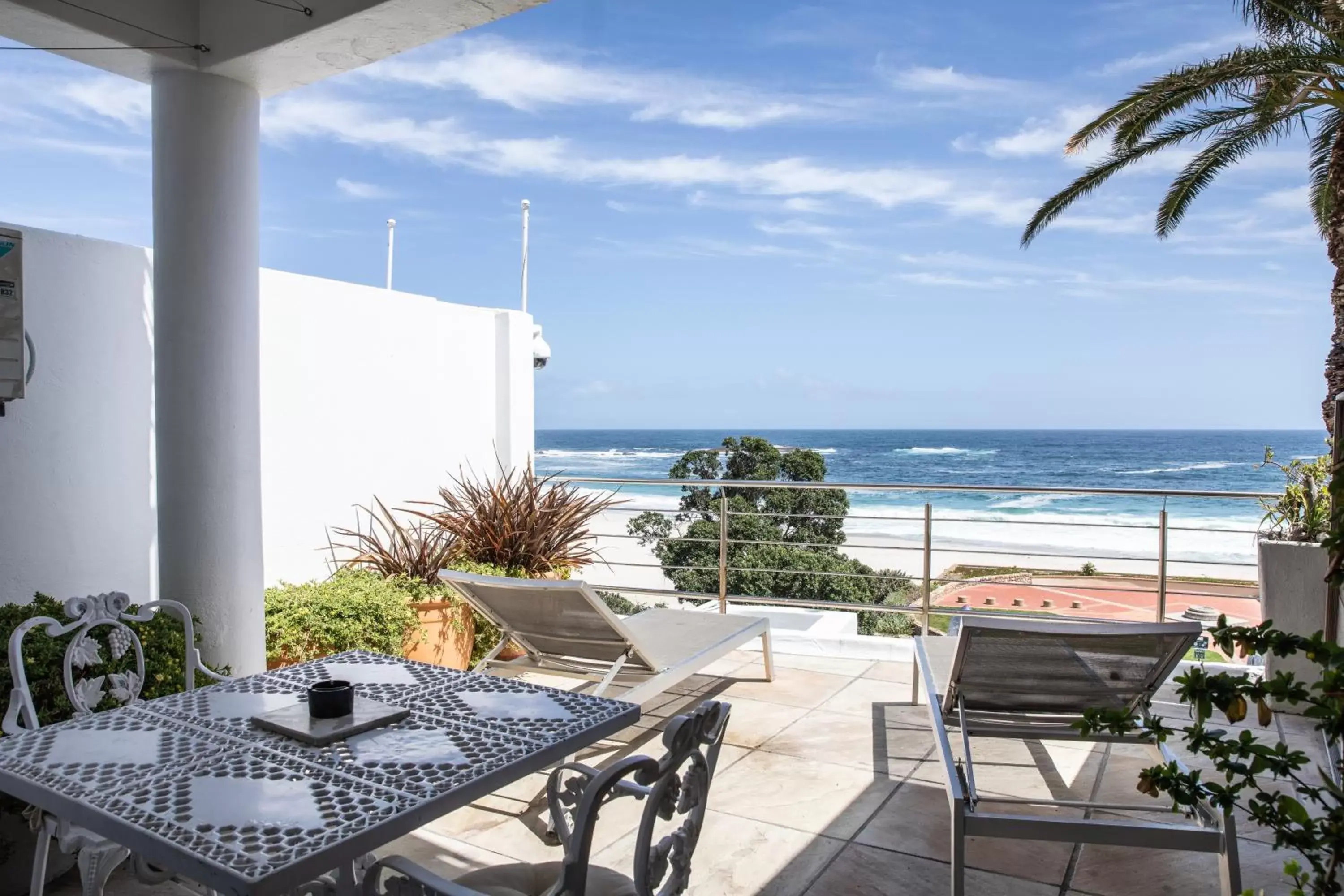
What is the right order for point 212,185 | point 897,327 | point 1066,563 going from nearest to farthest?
point 212,185
point 1066,563
point 897,327

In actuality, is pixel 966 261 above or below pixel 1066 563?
above

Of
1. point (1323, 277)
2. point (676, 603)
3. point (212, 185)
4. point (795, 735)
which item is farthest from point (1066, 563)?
point (212, 185)

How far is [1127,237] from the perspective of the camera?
3200cm

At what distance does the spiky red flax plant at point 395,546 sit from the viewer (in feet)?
15.4

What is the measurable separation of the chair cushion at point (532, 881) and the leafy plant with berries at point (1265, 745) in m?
0.93

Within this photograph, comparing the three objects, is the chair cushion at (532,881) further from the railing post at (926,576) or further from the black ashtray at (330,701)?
the railing post at (926,576)

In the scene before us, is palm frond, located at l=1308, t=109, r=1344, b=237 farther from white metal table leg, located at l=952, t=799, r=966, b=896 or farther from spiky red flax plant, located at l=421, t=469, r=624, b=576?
white metal table leg, located at l=952, t=799, r=966, b=896

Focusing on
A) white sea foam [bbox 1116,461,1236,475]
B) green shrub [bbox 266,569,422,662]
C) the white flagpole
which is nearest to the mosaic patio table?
green shrub [bbox 266,569,422,662]

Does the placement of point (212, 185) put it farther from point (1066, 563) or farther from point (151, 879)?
point (1066, 563)

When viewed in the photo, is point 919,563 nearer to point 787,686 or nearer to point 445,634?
point 787,686

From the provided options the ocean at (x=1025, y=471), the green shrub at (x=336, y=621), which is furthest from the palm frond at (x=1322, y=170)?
the ocean at (x=1025, y=471)

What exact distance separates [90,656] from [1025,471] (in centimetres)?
3395

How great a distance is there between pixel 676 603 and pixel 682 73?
23185 millimetres

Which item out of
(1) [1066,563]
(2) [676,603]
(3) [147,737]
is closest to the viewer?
(3) [147,737]
